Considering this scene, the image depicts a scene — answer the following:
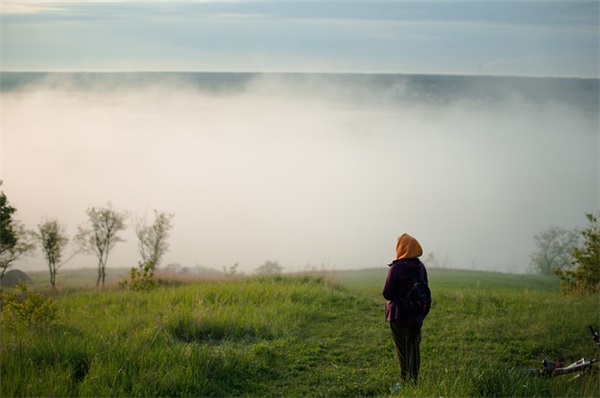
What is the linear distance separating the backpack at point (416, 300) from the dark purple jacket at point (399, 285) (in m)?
0.05

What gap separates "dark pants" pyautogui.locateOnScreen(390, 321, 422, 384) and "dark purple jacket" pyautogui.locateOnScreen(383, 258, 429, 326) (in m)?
0.13

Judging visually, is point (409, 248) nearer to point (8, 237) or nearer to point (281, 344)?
point (281, 344)

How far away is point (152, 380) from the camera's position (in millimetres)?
8281

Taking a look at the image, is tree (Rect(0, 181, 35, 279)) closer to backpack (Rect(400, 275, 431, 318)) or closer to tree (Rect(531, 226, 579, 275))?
backpack (Rect(400, 275, 431, 318))

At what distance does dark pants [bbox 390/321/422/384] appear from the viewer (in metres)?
8.28

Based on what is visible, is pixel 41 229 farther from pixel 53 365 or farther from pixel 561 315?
pixel 561 315

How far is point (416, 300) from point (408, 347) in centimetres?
76

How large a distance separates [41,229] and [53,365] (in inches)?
620

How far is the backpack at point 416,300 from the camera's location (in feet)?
26.4

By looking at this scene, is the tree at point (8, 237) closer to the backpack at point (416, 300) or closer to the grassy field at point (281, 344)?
the grassy field at point (281, 344)

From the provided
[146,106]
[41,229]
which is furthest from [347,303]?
[146,106]

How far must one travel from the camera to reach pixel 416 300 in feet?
26.4

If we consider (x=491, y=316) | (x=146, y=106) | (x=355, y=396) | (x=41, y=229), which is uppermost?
(x=146, y=106)

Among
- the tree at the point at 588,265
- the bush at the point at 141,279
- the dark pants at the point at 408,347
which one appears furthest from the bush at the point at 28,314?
the tree at the point at 588,265
